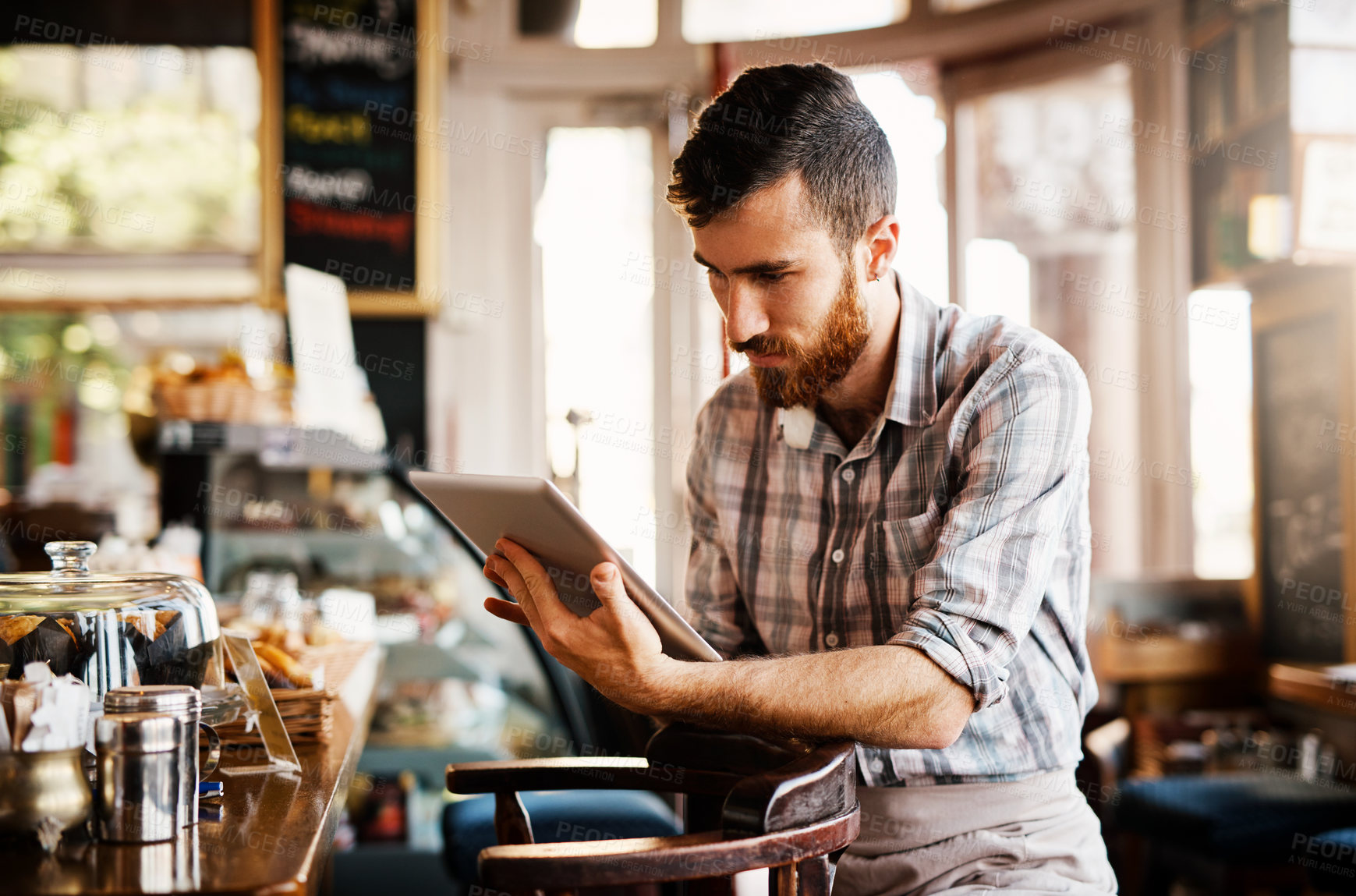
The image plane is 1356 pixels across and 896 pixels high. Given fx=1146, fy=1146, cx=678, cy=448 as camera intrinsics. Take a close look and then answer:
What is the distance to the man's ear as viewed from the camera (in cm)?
145

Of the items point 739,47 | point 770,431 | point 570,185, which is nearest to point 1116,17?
point 739,47

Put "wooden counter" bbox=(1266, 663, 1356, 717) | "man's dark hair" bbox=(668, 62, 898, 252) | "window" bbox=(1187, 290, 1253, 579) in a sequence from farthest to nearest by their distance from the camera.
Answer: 1. "window" bbox=(1187, 290, 1253, 579)
2. "wooden counter" bbox=(1266, 663, 1356, 717)
3. "man's dark hair" bbox=(668, 62, 898, 252)

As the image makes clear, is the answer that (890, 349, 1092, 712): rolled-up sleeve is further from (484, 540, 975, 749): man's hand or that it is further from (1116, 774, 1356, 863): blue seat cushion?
(1116, 774, 1356, 863): blue seat cushion

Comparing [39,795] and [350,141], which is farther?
[350,141]

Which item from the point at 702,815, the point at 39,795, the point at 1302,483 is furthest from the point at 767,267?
the point at 1302,483

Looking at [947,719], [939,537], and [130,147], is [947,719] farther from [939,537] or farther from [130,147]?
[130,147]

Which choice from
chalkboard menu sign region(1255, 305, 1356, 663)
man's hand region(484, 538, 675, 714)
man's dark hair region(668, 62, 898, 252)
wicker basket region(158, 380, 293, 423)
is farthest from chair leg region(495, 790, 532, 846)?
chalkboard menu sign region(1255, 305, 1356, 663)

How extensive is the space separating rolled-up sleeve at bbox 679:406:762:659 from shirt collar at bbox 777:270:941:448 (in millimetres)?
195

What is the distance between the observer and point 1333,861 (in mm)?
2031

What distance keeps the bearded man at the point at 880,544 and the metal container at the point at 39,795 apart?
0.47 meters

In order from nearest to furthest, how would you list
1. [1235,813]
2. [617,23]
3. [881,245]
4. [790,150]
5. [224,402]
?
[790,150] → [881,245] → [1235,813] → [224,402] → [617,23]

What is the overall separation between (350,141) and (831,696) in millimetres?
3291

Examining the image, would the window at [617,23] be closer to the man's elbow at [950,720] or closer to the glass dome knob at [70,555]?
the glass dome knob at [70,555]

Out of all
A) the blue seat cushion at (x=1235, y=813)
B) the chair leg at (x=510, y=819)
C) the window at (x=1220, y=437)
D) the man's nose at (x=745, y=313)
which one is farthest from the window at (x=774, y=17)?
the chair leg at (x=510, y=819)
